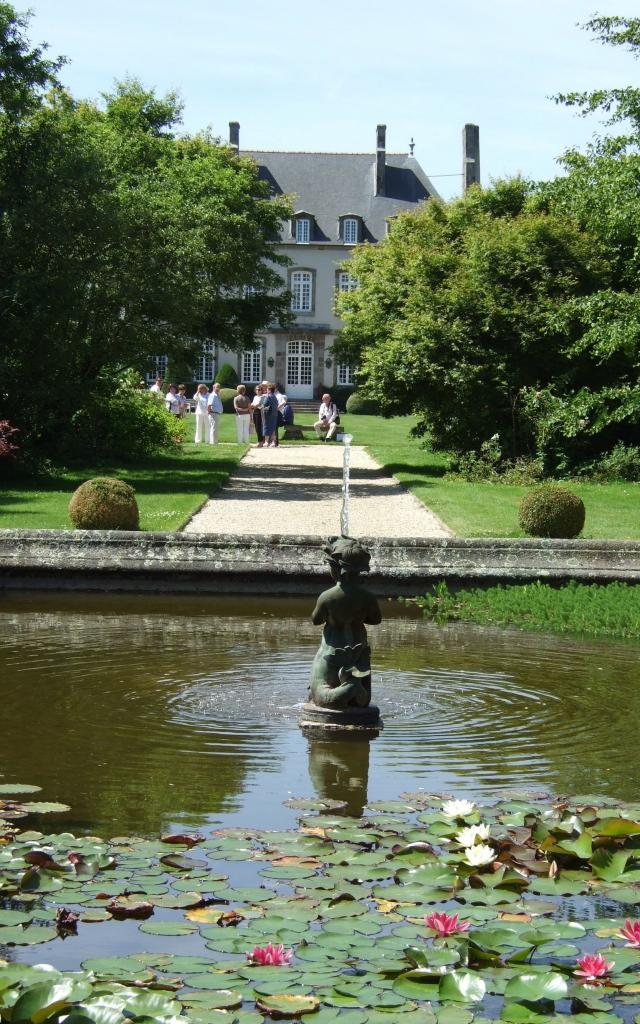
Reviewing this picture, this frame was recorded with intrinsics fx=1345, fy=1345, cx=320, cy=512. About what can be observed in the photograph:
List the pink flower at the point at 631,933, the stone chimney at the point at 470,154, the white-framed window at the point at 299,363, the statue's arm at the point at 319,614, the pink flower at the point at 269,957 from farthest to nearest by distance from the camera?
the stone chimney at the point at 470,154
the white-framed window at the point at 299,363
the statue's arm at the point at 319,614
the pink flower at the point at 631,933
the pink flower at the point at 269,957

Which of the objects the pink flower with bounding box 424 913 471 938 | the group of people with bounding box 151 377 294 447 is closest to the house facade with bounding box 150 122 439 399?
the group of people with bounding box 151 377 294 447

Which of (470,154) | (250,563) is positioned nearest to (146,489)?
(250,563)

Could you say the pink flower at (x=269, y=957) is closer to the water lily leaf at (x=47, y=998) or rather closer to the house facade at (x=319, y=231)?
the water lily leaf at (x=47, y=998)

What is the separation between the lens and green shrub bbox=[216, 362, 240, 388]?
5650cm

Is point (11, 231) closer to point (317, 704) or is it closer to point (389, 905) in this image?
point (317, 704)

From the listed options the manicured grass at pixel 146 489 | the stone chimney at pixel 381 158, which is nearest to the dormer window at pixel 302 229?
the stone chimney at pixel 381 158

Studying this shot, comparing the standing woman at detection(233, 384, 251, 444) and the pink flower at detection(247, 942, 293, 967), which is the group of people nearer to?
the standing woman at detection(233, 384, 251, 444)

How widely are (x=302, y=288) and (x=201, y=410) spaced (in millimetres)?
32282

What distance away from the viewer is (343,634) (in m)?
7.04

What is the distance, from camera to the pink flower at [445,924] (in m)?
3.93

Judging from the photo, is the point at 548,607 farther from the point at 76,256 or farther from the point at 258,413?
the point at 258,413

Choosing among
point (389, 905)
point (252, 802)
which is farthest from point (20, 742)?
point (389, 905)

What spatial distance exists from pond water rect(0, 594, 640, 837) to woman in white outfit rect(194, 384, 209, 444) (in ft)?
69.9

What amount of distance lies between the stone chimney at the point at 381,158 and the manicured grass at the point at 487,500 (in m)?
36.0
